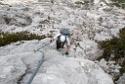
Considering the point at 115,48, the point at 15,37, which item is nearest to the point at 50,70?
the point at 115,48

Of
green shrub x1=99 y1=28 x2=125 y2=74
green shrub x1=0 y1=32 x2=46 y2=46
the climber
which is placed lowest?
green shrub x1=99 y1=28 x2=125 y2=74

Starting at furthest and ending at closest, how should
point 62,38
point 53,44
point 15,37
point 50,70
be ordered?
1. point 15,37
2. point 53,44
3. point 62,38
4. point 50,70

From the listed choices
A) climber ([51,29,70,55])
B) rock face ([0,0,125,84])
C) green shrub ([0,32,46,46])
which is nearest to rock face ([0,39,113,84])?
rock face ([0,0,125,84])

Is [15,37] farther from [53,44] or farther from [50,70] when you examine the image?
[50,70]

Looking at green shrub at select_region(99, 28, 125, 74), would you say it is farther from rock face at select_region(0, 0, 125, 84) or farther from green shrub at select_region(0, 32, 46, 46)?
green shrub at select_region(0, 32, 46, 46)

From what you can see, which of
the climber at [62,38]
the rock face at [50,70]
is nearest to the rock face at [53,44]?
the rock face at [50,70]

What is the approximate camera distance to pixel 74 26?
15.0m

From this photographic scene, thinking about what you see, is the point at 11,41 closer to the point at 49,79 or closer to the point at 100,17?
the point at 49,79

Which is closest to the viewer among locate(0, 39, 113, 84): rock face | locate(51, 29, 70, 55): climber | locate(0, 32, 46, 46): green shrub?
locate(0, 39, 113, 84): rock face

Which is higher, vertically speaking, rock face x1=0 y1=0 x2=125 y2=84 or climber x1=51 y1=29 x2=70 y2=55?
climber x1=51 y1=29 x2=70 y2=55

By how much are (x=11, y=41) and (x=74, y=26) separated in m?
4.73

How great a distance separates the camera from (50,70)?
8289mm

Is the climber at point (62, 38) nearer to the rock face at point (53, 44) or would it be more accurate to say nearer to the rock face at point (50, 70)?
the rock face at point (53, 44)

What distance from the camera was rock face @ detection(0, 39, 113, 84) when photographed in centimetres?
773
